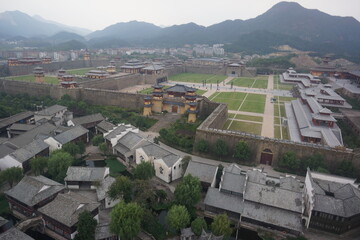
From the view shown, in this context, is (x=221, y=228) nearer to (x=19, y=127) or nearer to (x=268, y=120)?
(x=268, y=120)

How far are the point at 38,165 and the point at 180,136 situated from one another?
751 inches

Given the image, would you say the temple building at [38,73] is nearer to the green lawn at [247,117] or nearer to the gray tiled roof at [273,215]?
the green lawn at [247,117]

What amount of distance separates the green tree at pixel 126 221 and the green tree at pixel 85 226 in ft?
4.76

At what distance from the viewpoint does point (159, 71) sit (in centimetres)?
8144

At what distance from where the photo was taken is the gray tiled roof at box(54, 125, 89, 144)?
107 feet

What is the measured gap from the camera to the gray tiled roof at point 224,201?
21.9m

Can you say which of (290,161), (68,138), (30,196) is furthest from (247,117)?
(30,196)

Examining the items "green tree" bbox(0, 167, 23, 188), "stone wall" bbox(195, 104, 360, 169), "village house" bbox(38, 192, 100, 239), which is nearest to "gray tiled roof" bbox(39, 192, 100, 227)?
"village house" bbox(38, 192, 100, 239)

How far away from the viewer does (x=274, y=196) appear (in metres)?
22.1

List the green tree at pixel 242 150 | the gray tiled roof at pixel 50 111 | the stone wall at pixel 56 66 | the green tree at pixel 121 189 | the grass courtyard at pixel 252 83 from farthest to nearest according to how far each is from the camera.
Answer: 1. the stone wall at pixel 56 66
2. the grass courtyard at pixel 252 83
3. the gray tiled roof at pixel 50 111
4. the green tree at pixel 242 150
5. the green tree at pixel 121 189

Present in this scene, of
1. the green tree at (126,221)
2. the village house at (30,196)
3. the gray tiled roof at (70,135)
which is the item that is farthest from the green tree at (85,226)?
the gray tiled roof at (70,135)

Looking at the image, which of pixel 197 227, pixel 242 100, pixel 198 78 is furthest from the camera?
pixel 198 78

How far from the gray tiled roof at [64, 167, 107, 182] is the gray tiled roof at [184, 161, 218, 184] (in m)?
8.80

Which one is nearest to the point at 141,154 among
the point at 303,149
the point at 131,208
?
the point at 131,208
